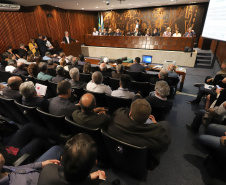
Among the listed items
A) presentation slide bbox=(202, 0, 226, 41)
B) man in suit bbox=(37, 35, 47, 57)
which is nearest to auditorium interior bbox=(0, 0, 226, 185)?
man in suit bbox=(37, 35, 47, 57)

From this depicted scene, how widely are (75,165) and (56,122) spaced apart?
1022mm

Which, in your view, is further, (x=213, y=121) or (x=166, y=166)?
(x=213, y=121)

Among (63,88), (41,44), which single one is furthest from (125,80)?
(41,44)

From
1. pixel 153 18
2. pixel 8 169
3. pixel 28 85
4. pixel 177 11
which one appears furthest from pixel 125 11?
A: pixel 8 169

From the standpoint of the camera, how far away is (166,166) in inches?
67.7

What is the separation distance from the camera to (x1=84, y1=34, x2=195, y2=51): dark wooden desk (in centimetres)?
669

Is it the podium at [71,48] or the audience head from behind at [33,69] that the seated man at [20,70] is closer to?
the audience head from behind at [33,69]

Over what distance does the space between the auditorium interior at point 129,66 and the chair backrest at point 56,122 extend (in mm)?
12

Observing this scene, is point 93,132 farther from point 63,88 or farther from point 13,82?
point 13,82

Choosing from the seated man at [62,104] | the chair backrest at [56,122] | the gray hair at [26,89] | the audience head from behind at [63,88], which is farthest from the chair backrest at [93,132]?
the gray hair at [26,89]

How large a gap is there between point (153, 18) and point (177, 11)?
5.65 ft

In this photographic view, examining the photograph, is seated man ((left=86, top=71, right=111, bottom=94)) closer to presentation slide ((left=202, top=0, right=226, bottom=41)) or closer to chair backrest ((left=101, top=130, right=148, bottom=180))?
chair backrest ((left=101, top=130, right=148, bottom=180))

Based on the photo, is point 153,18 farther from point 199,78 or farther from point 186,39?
point 199,78

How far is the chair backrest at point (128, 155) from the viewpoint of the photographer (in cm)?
111
